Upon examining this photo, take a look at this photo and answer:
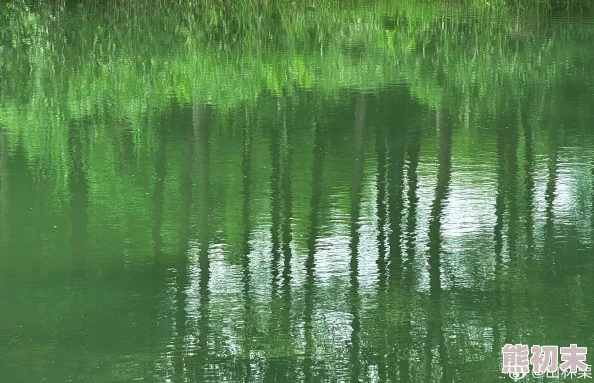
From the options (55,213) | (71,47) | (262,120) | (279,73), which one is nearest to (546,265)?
(55,213)

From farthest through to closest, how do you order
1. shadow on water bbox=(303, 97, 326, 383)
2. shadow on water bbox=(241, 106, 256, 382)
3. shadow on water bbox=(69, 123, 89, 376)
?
shadow on water bbox=(69, 123, 89, 376) → shadow on water bbox=(241, 106, 256, 382) → shadow on water bbox=(303, 97, 326, 383)

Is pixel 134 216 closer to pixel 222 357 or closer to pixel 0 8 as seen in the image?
pixel 222 357

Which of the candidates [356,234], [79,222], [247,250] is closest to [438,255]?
[356,234]

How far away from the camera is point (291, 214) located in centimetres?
855

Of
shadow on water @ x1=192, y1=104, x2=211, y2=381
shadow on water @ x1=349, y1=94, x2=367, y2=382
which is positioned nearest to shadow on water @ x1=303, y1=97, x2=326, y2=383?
shadow on water @ x1=349, y1=94, x2=367, y2=382

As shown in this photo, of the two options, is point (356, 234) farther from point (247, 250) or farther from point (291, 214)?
point (247, 250)

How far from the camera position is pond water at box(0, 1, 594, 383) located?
6.02 metres

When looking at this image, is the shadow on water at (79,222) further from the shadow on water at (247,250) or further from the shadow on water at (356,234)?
the shadow on water at (356,234)

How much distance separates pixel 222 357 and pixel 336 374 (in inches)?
24.2

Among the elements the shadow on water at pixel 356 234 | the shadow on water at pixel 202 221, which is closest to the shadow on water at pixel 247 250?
the shadow on water at pixel 202 221

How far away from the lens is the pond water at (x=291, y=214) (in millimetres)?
6023

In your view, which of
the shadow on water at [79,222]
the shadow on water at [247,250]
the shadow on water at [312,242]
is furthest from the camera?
the shadow on water at [79,222]

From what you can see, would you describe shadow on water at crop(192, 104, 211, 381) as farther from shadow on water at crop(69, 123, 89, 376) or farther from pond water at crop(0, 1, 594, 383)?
shadow on water at crop(69, 123, 89, 376)

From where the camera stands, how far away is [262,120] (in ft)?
39.7
